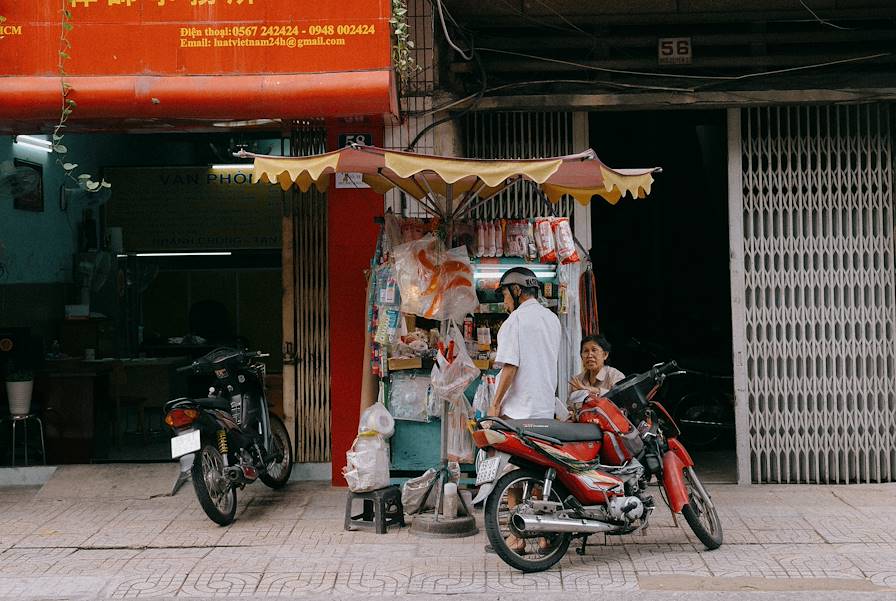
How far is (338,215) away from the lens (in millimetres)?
8984

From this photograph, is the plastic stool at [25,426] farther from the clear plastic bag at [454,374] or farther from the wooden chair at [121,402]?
the clear plastic bag at [454,374]

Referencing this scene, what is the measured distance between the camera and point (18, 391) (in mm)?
9734

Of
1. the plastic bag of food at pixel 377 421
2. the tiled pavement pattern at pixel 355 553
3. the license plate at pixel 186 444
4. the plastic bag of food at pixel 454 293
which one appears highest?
the plastic bag of food at pixel 454 293

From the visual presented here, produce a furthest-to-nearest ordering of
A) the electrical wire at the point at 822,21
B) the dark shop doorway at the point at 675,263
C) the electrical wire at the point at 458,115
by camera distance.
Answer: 1. the dark shop doorway at the point at 675,263
2. the electrical wire at the point at 458,115
3. the electrical wire at the point at 822,21

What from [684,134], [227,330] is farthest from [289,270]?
[684,134]

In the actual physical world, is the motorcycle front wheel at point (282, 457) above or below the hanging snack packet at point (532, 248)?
below

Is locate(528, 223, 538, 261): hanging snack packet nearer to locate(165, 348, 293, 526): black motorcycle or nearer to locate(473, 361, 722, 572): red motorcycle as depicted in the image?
locate(473, 361, 722, 572): red motorcycle

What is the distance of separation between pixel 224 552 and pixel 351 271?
8.93 ft

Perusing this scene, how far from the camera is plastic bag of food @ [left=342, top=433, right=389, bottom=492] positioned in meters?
7.49

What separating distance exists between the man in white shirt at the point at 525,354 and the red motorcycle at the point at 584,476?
29cm

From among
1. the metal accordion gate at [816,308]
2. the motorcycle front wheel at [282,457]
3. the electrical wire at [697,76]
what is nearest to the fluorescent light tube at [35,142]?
the motorcycle front wheel at [282,457]

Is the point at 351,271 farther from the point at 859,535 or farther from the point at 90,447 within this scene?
the point at 859,535

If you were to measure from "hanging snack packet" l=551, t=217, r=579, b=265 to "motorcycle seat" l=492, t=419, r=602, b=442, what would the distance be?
5.65ft

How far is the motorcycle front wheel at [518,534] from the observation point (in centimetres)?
637
